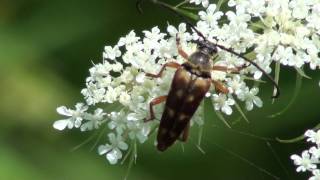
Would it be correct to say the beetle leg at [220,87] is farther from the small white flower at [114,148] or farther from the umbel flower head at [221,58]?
the small white flower at [114,148]

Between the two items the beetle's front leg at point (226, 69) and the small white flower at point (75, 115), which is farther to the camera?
the small white flower at point (75, 115)

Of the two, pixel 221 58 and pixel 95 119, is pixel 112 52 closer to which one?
pixel 95 119

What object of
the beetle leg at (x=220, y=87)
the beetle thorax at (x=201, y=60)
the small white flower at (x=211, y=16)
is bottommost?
the beetle leg at (x=220, y=87)

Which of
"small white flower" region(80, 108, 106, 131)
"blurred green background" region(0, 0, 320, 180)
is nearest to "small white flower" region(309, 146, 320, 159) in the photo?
"small white flower" region(80, 108, 106, 131)

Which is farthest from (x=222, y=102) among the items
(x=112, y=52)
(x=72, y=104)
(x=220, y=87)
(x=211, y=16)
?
(x=72, y=104)

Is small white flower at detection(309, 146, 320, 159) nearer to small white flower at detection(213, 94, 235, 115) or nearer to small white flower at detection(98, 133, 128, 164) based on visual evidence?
small white flower at detection(213, 94, 235, 115)

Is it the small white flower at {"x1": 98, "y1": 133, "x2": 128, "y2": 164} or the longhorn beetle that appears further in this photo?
the small white flower at {"x1": 98, "y1": 133, "x2": 128, "y2": 164}

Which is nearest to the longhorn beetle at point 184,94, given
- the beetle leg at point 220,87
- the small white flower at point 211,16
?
the beetle leg at point 220,87
